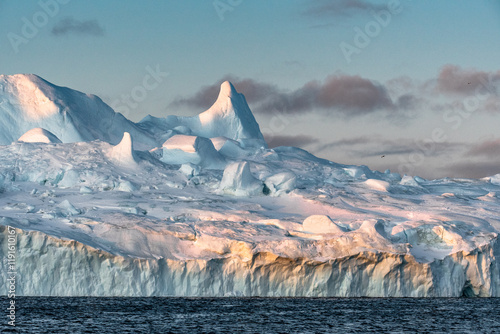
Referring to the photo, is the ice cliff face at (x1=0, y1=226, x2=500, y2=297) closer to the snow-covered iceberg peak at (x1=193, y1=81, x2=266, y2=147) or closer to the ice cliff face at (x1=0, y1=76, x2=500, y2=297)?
the ice cliff face at (x1=0, y1=76, x2=500, y2=297)

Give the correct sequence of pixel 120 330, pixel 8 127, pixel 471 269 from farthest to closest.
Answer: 1. pixel 8 127
2. pixel 471 269
3. pixel 120 330

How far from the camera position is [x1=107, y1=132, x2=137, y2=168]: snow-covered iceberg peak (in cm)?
5600

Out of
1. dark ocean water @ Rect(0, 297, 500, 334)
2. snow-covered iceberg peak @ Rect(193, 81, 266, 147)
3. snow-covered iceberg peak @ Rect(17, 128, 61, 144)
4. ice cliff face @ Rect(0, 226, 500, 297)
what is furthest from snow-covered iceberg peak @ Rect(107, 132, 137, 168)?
snow-covered iceberg peak @ Rect(193, 81, 266, 147)

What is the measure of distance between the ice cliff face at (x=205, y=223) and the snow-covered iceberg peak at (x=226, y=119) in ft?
33.5

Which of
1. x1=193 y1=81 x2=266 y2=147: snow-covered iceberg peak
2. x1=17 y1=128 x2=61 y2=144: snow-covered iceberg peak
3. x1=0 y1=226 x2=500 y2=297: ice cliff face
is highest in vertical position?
x1=193 y1=81 x2=266 y2=147: snow-covered iceberg peak

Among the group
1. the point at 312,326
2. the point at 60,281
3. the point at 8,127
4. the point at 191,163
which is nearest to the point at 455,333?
the point at 312,326

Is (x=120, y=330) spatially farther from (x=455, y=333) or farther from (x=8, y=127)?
(x=8, y=127)

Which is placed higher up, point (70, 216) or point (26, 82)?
point (26, 82)

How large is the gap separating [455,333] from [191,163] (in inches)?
1275

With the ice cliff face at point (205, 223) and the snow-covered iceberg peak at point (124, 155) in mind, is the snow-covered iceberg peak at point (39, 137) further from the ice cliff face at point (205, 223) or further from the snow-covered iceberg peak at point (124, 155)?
the snow-covered iceberg peak at point (124, 155)

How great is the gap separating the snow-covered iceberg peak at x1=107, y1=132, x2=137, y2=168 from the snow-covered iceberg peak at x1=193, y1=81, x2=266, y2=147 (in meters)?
21.8

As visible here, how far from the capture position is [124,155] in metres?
56.2

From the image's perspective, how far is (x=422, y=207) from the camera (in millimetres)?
53531

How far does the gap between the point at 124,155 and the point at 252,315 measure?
24.8 m
